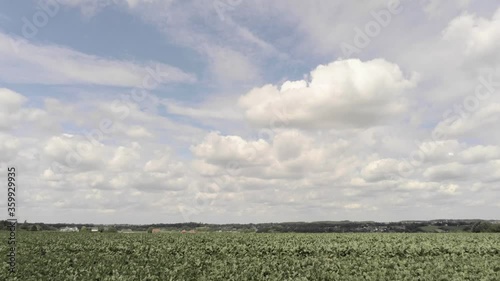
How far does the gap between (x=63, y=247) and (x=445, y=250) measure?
1355 inches

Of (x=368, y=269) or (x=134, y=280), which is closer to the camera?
(x=134, y=280)

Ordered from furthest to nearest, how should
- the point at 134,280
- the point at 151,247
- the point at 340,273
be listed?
the point at 151,247 < the point at 340,273 < the point at 134,280

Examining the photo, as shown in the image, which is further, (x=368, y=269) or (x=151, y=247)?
(x=151, y=247)

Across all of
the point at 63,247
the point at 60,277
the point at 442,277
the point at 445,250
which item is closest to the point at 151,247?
the point at 63,247

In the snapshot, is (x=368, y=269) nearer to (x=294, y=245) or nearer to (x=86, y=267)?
(x=294, y=245)

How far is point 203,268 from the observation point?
2459 centimetres

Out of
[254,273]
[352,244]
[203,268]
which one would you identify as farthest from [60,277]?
[352,244]

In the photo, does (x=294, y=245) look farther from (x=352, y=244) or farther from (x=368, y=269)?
(x=368, y=269)

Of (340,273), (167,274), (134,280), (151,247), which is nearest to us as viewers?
(134,280)

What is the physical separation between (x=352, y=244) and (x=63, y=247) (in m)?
26.0

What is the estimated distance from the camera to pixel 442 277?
22.5 m

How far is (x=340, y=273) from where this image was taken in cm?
2425

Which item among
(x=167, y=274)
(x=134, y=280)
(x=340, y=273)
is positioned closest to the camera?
(x=134, y=280)

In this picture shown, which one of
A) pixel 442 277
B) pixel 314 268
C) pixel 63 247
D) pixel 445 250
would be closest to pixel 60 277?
pixel 314 268
